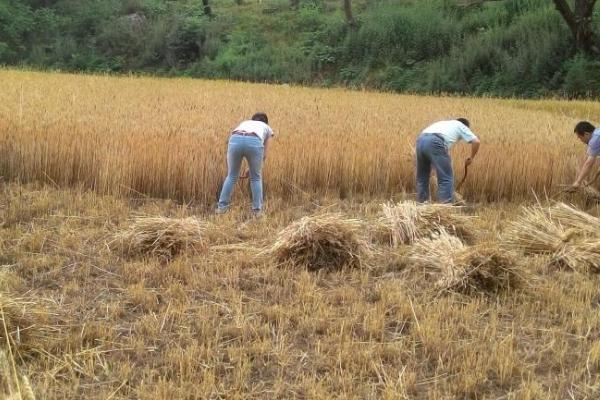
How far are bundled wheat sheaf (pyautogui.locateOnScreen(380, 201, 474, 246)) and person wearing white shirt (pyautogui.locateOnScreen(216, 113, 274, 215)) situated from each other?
135cm

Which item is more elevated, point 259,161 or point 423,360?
point 259,161

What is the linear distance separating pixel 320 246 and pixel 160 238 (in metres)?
1.25

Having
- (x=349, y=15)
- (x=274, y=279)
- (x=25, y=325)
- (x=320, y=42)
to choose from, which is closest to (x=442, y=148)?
(x=274, y=279)

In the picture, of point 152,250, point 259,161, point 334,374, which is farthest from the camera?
point 259,161

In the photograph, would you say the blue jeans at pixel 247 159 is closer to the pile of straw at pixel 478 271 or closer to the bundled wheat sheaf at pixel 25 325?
the pile of straw at pixel 478 271

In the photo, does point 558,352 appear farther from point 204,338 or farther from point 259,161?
point 259,161

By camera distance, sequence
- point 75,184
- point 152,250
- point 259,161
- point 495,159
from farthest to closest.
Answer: point 495,159, point 75,184, point 259,161, point 152,250

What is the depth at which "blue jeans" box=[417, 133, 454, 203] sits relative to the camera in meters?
6.33

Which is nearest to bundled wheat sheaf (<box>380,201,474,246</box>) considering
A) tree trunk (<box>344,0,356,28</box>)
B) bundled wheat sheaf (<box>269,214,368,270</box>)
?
bundled wheat sheaf (<box>269,214,368,270</box>)

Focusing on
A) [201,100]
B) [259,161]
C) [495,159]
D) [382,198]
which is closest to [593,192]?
[495,159]

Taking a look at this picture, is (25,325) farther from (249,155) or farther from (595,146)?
(595,146)

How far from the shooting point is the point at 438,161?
634cm

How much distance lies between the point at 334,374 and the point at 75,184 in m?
4.80

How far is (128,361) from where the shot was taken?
10.3 feet
